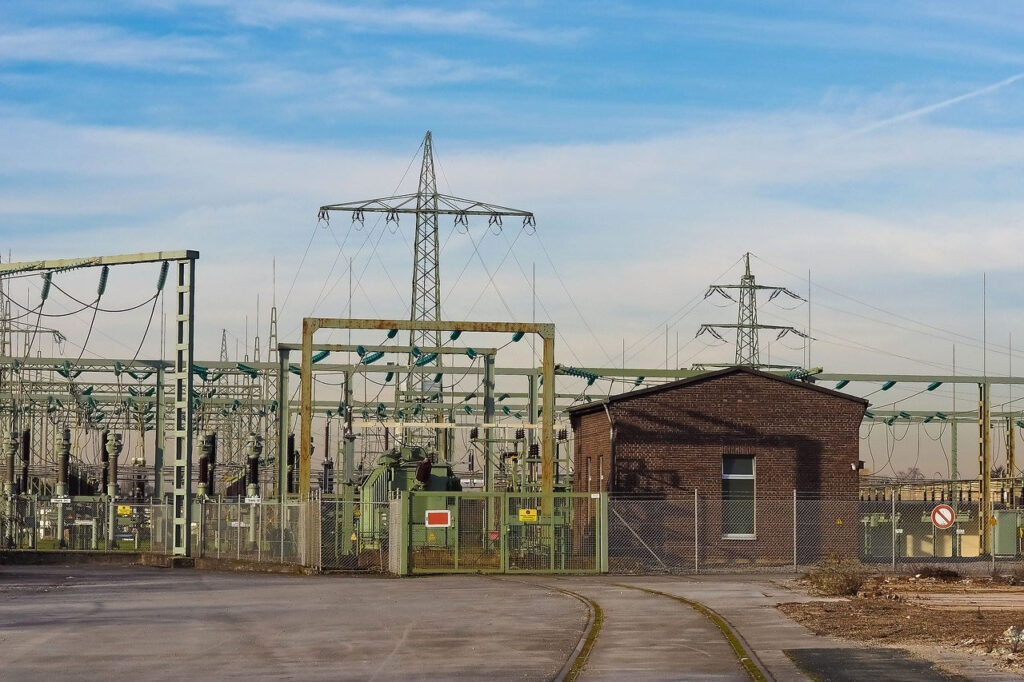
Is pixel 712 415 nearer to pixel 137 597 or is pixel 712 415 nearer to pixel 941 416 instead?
pixel 137 597

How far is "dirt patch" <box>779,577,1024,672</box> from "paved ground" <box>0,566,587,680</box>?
3639mm

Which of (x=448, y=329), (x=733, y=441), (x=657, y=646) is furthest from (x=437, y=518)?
(x=657, y=646)

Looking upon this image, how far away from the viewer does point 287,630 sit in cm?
1991

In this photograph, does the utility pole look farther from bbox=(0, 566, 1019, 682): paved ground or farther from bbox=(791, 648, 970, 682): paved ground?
bbox=(791, 648, 970, 682): paved ground

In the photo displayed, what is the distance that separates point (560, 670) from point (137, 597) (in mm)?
13762

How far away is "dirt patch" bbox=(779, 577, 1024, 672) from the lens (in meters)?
17.7

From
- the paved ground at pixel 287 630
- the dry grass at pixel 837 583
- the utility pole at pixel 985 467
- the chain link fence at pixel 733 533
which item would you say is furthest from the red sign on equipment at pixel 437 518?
the utility pole at pixel 985 467

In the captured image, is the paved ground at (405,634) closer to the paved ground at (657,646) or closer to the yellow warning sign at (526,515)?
the paved ground at (657,646)

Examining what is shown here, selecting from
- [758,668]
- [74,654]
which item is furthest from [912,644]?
[74,654]

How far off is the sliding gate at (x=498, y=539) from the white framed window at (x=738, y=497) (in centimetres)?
411

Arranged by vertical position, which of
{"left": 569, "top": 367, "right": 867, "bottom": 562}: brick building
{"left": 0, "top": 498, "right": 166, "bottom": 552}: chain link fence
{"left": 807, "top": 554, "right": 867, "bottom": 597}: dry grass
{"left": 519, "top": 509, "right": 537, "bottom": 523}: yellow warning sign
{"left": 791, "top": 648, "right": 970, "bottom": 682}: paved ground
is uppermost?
{"left": 569, "top": 367, "right": 867, "bottom": 562}: brick building

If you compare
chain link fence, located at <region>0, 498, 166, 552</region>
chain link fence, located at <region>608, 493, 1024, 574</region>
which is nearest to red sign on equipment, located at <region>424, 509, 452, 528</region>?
chain link fence, located at <region>608, 493, 1024, 574</region>

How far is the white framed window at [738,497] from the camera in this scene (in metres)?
38.4

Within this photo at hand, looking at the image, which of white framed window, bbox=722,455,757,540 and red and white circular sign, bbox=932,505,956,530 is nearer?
red and white circular sign, bbox=932,505,956,530
